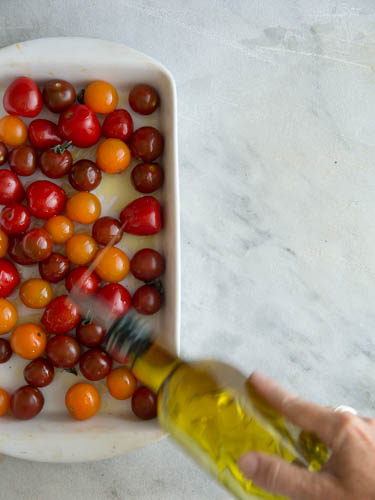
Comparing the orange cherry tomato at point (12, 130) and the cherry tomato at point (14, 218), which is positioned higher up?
the orange cherry tomato at point (12, 130)

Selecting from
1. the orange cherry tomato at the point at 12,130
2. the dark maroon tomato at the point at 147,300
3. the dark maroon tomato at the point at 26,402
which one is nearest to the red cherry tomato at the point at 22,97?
the orange cherry tomato at the point at 12,130

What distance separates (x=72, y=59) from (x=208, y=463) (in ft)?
2.07

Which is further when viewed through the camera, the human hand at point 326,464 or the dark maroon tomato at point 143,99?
the dark maroon tomato at point 143,99

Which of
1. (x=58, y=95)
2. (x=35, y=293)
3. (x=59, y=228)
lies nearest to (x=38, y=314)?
(x=35, y=293)

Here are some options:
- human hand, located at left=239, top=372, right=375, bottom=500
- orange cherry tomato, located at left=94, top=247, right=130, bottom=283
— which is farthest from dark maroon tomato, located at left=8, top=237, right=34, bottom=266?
human hand, located at left=239, top=372, right=375, bottom=500

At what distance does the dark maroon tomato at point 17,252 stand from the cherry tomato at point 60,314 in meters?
0.08

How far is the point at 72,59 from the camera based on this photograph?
84 cm

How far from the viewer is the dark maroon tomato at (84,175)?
860 mm

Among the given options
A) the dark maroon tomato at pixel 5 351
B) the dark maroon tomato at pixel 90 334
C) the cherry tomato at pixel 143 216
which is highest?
the cherry tomato at pixel 143 216

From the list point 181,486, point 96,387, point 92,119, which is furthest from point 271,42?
point 181,486

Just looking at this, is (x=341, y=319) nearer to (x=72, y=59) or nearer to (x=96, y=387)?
(x=96, y=387)

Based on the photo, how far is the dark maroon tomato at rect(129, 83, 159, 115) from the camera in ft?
2.82

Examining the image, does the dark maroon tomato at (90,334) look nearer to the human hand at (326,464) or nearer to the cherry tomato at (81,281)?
the cherry tomato at (81,281)

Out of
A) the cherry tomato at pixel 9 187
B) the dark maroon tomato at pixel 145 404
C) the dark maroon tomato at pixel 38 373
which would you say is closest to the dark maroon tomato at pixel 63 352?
the dark maroon tomato at pixel 38 373
